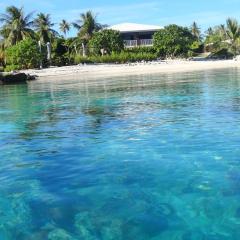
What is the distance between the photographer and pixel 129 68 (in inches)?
2164

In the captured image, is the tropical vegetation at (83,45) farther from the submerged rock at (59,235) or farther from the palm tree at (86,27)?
the submerged rock at (59,235)

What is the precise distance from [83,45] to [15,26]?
11280mm

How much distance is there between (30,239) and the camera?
16.8ft

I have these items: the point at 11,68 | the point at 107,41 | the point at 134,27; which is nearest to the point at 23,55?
the point at 11,68

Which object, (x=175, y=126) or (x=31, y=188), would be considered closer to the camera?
(x=31, y=188)

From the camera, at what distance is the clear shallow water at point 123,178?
5336mm

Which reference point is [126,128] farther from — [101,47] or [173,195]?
[101,47]

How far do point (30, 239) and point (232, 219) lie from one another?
232 cm

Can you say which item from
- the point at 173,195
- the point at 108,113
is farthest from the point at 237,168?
the point at 108,113

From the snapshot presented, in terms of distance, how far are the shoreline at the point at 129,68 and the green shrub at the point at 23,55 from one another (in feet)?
6.03

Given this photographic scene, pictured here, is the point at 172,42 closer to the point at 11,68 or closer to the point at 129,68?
the point at 129,68

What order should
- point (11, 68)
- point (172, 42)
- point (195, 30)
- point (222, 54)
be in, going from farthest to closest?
1. point (195, 30)
2. point (222, 54)
3. point (172, 42)
4. point (11, 68)

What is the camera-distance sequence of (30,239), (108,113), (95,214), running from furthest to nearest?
(108,113), (95,214), (30,239)

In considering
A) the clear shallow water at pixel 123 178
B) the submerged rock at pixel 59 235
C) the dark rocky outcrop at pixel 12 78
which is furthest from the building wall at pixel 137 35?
the submerged rock at pixel 59 235
